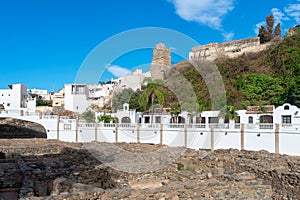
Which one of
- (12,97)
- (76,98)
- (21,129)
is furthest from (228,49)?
(12,97)

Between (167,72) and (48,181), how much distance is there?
50.4 m

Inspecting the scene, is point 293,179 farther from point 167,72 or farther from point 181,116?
point 167,72

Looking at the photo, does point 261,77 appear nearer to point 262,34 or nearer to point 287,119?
point 287,119

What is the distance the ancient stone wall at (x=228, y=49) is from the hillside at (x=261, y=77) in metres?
2.99

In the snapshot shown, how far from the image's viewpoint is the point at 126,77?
5953 centimetres

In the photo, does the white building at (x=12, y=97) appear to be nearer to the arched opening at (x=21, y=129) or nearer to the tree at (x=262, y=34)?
the arched opening at (x=21, y=129)

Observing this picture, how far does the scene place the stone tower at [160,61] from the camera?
199ft

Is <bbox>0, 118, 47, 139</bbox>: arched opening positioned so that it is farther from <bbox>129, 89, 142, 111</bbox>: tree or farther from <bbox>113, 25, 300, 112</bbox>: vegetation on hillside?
<bbox>129, 89, 142, 111</bbox>: tree

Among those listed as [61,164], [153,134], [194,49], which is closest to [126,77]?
[194,49]

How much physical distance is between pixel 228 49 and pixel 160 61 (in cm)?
1435

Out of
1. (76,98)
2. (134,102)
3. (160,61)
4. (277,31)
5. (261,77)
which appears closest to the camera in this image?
(261,77)

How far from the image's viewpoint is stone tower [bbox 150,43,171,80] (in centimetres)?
6078

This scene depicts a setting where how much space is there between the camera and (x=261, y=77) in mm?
35375

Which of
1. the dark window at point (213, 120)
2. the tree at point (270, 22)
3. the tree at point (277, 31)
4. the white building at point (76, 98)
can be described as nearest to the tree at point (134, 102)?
the dark window at point (213, 120)
